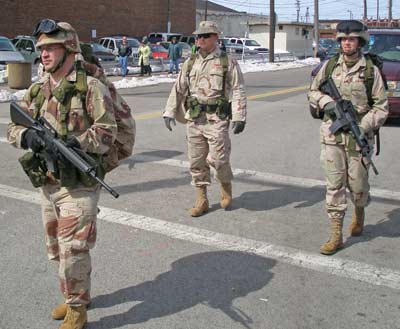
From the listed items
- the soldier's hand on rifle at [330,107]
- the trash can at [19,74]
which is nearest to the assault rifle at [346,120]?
the soldier's hand on rifle at [330,107]

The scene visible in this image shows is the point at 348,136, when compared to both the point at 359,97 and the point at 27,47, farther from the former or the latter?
the point at 27,47

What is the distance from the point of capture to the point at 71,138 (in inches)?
132

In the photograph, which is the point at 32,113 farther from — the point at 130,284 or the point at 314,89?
the point at 314,89

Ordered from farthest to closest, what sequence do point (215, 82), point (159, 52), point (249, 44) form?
point (249, 44) < point (159, 52) < point (215, 82)

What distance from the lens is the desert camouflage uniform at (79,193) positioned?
3.43 meters

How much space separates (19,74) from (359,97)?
14849mm

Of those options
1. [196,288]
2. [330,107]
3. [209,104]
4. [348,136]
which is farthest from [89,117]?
[209,104]

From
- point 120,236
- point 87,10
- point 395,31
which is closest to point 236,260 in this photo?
point 120,236

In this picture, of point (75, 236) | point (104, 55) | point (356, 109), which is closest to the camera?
point (75, 236)

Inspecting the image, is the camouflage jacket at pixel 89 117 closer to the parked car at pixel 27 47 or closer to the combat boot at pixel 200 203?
the combat boot at pixel 200 203

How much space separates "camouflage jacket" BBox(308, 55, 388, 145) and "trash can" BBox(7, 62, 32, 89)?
1441 cm

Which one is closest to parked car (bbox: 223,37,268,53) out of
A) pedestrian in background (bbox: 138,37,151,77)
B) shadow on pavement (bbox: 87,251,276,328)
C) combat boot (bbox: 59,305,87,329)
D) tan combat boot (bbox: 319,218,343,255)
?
pedestrian in background (bbox: 138,37,151,77)

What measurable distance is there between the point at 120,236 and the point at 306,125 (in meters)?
7.79

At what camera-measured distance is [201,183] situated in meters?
6.09
